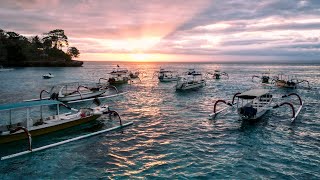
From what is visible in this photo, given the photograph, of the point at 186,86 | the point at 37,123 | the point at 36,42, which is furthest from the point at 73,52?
the point at 37,123

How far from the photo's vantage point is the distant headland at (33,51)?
499ft

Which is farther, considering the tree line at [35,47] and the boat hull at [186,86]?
the tree line at [35,47]

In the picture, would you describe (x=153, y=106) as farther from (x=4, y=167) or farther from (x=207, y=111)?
(x=4, y=167)

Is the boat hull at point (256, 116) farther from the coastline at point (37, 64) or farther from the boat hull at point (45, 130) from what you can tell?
the coastline at point (37, 64)

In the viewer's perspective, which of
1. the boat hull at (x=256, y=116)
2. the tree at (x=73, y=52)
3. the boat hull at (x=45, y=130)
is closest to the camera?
the boat hull at (x=45, y=130)

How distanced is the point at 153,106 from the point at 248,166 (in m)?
24.0

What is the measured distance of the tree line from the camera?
154m

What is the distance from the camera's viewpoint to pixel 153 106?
42.0 m

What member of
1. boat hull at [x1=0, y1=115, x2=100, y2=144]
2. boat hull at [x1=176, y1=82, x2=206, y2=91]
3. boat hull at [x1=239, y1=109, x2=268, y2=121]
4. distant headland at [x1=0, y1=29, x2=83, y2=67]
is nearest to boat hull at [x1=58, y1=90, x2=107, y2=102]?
boat hull at [x1=0, y1=115, x2=100, y2=144]

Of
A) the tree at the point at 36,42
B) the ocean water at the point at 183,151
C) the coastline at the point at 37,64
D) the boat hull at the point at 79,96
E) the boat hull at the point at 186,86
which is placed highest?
the tree at the point at 36,42

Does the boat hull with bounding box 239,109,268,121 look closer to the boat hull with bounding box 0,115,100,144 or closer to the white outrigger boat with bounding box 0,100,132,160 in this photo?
the white outrigger boat with bounding box 0,100,132,160

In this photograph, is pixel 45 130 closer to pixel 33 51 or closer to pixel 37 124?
pixel 37 124

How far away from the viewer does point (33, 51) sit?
167250 millimetres

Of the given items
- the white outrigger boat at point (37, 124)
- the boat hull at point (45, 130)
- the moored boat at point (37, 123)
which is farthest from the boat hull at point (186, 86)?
the boat hull at point (45, 130)
